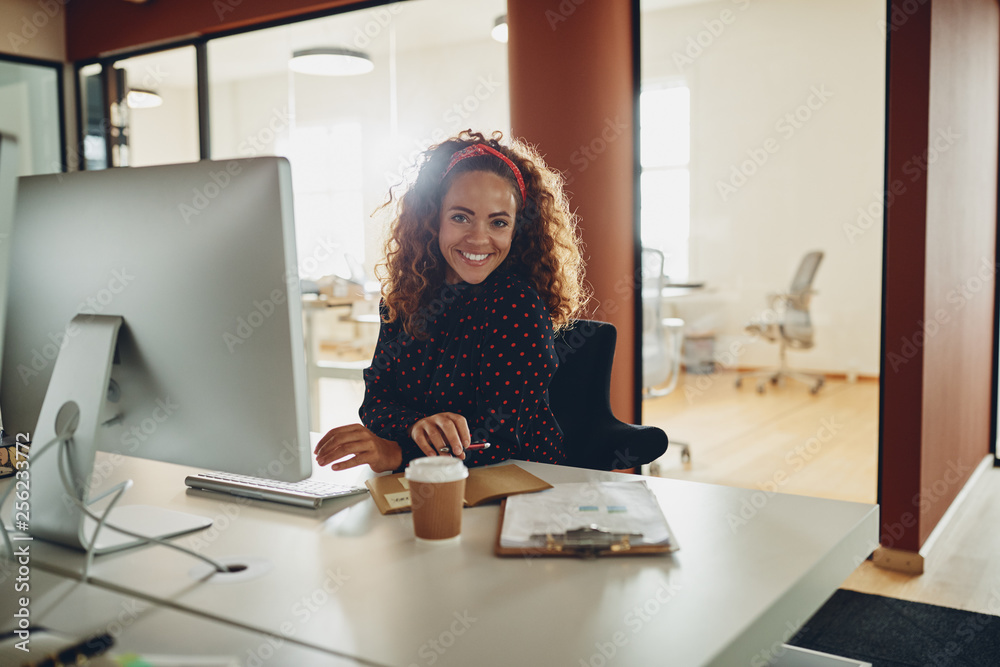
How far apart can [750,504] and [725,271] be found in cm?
228

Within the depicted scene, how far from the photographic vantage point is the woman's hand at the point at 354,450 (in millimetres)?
1362

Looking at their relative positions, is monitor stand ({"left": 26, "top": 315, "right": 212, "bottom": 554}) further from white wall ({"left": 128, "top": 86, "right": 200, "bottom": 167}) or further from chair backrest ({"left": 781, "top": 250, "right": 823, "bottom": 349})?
white wall ({"left": 128, "top": 86, "right": 200, "bottom": 167})

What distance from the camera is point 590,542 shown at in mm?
978

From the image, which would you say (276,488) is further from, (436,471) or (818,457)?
(818,457)

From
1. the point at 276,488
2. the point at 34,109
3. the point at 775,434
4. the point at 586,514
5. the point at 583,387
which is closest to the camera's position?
the point at 586,514

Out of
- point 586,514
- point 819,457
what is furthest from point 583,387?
point 819,457

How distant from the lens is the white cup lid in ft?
3.25

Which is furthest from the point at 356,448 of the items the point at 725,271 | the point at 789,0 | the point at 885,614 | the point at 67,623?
the point at 789,0

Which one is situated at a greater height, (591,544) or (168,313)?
(168,313)

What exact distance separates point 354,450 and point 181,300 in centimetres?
49

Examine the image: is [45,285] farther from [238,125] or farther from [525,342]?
[238,125]

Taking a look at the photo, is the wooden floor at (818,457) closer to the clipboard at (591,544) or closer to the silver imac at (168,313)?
the clipboard at (591,544)

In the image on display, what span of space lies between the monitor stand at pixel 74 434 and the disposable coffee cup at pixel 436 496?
339 mm

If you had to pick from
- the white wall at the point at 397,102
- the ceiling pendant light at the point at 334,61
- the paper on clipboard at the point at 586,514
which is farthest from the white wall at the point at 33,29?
the paper on clipboard at the point at 586,514
